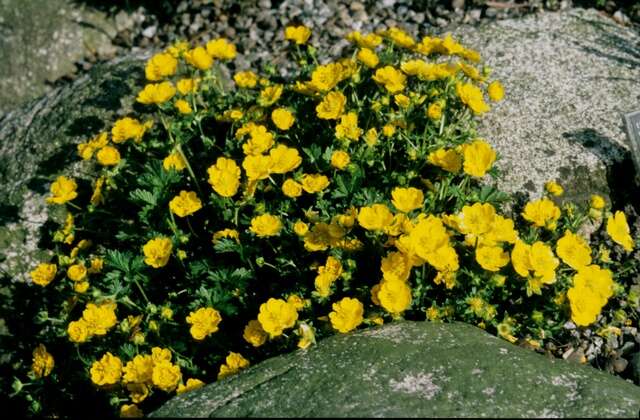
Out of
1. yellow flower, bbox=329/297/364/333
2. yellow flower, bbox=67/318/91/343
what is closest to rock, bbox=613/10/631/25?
yellow flower, bbox=329/297/364/333

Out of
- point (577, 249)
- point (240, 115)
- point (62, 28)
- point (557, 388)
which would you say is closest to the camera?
point (557, 388)

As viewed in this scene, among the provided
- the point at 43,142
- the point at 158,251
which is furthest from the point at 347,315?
the point at 43,142

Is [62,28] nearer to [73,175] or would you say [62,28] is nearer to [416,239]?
[73,175]

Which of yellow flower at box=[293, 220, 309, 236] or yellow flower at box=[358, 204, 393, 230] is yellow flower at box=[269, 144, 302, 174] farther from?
yellow flower at box=[358, 204, 393, 230]

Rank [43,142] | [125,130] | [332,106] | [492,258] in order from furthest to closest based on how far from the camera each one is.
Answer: [43,142], [125,130], [332,106], [492,258]

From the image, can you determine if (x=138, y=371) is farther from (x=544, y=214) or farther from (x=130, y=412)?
(x=544, y=214)

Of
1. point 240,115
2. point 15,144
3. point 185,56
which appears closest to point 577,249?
point 240,115
